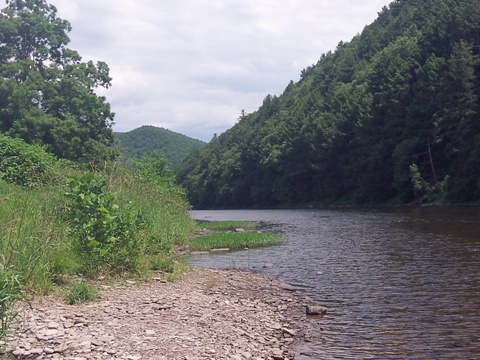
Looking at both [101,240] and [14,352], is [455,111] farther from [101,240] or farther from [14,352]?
[14,352]

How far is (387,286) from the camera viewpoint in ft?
53.9

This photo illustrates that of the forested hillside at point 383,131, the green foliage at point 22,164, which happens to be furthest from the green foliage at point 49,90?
the forested hillside at point 383,131

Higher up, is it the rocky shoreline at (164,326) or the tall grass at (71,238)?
the tall grass at (71,238)

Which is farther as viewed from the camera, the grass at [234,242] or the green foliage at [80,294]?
the grass at [234,242]

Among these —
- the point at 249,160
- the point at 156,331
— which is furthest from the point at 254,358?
the point at 249,160

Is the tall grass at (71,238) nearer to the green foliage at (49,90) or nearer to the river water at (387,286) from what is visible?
the river water at (387,286)

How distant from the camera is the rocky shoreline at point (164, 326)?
826cm

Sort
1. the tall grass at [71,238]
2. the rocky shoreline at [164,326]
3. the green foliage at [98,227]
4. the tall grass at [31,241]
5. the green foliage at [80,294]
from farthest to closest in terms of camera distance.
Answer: the green foliage at [98,227] → the green foliage at [80,294] → the tall grass at [71,238] → the tall grass at [31,241] → the rocky shoreline at [164,326]

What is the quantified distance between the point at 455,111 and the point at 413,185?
40.2ft

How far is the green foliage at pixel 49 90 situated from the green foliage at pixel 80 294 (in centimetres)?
2765

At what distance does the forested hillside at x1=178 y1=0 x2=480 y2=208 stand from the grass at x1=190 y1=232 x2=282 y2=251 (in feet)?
110

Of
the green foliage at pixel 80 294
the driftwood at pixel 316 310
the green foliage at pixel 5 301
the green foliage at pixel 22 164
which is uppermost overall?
the green foliage at pixel 22 164

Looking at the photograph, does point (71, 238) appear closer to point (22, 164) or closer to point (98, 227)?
point (98, 227)

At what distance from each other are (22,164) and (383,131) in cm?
6453
